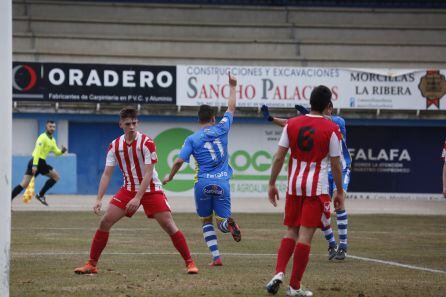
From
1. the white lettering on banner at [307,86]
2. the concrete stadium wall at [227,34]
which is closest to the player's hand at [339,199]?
the white lettering on banner at [307,86]

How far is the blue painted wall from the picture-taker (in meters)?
35.9

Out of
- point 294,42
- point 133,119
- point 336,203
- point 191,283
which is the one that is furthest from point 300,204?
point 294,42

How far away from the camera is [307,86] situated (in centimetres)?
3744

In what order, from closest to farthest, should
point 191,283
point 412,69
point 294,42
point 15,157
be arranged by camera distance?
point 191,283, point 15,157, point 412,69, point 294,42

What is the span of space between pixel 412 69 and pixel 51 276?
28754 millimetres

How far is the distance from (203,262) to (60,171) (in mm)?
23508

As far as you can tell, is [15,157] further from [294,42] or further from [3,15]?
[3,15]

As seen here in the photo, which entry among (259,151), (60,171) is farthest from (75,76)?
(259,151)

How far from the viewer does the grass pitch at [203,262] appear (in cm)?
1023

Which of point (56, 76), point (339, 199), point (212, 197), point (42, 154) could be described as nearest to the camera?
point (339, 199)

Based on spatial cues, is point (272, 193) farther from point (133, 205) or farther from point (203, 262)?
point (203, 262)

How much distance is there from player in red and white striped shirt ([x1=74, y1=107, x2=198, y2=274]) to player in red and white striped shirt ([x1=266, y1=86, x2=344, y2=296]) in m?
2.14

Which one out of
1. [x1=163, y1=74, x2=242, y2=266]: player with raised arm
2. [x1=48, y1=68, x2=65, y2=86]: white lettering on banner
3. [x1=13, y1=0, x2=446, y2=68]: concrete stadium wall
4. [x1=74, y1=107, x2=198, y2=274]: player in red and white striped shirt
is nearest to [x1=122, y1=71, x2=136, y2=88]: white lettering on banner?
[x1=48, y1=68, x2=65, y2=86]: white lettering on banner

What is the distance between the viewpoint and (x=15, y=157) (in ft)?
118
